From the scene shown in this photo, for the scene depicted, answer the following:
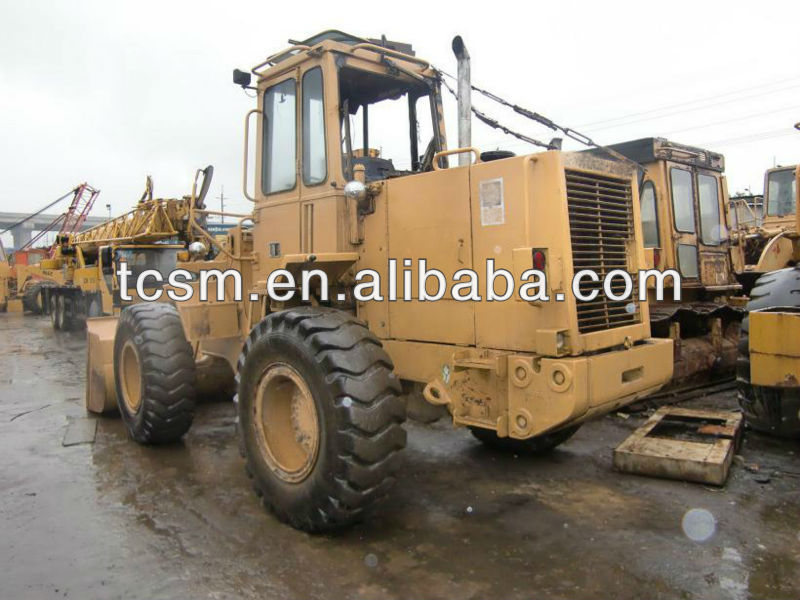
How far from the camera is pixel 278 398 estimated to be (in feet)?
13.9

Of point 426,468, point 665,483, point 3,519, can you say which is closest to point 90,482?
point 3,519

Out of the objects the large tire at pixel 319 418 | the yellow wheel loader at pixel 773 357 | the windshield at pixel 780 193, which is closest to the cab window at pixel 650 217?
the yellow wheel loader at pixel 773 357

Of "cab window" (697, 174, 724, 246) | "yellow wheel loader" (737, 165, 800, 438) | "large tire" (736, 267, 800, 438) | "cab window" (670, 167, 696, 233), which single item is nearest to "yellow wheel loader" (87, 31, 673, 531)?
"yellow wheel loader" (737, 165, 800, 438)

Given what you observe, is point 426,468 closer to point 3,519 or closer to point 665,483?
point 665,483

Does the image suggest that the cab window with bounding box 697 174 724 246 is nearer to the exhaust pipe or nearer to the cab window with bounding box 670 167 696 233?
the cab window with bounding box 670 167 696 233

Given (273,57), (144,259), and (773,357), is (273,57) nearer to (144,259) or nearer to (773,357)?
(773,357)

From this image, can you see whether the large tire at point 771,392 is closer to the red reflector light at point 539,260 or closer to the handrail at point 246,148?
the red reflector light at point 539,260

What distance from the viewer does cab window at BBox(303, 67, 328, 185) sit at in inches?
180

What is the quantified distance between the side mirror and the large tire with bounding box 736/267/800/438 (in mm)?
4518

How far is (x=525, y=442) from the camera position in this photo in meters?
5.28

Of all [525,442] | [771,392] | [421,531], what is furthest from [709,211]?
[421,531]

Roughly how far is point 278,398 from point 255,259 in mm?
1569

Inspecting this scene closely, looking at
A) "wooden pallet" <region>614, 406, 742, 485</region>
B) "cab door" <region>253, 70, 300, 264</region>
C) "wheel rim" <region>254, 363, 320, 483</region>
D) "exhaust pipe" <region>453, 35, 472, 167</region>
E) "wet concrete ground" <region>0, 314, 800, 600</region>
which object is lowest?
"wet concrete ground" <region>0, 314, 800, 600</region>

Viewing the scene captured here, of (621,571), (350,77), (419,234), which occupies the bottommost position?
(621,571)
